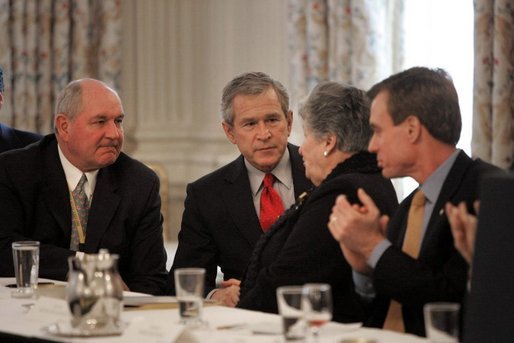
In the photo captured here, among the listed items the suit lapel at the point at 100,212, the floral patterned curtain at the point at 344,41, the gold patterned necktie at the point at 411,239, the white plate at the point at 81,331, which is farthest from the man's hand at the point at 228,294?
the floral patterned curtain at the point at 344,41

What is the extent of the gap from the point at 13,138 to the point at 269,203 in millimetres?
1570

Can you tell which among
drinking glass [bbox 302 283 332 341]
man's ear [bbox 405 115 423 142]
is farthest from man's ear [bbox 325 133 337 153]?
drinking glass [bbox 302 283 332 341]

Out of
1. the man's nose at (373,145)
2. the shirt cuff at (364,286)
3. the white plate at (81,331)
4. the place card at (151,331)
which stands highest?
the man's nose at (373,145)

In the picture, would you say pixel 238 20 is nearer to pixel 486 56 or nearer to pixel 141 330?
pixel 486 56

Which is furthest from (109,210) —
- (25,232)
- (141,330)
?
(141,330)

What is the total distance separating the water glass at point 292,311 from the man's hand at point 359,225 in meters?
0.45

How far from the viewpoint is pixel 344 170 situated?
3.30 meters

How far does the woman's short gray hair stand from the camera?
333 centimetres

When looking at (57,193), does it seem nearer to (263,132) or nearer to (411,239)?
(263,132)

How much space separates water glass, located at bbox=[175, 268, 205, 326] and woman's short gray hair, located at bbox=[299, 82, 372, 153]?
81 cm

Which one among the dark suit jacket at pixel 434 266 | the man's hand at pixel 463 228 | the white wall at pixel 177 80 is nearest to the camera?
the man's hand at pixel 463 228

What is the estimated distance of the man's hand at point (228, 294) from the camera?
11.8 ft

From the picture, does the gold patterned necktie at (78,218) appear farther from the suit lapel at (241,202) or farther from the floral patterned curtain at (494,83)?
the floral patterned curtain at (494,83)

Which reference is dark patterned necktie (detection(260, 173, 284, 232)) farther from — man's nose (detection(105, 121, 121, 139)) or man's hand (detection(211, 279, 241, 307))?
man's nose (detection(105, 121, 121, 139))
